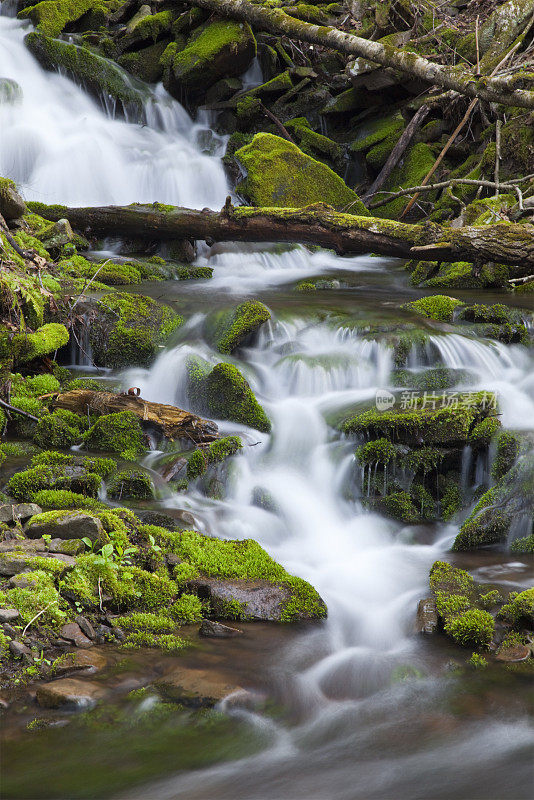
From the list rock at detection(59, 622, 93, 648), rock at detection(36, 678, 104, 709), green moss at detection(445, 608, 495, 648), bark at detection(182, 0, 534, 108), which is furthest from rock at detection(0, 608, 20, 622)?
bark at detection(182, 0, 534, 108)

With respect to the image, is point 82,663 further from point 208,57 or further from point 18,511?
point 208,57

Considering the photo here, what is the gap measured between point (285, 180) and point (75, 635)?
42.8 feet

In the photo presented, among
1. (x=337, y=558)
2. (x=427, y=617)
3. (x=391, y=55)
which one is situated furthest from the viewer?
(x=391, y=55)

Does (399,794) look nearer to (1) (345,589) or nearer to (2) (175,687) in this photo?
(2) (175,687)

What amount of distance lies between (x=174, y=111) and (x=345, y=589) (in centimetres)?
1735

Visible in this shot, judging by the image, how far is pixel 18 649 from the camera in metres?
3.45

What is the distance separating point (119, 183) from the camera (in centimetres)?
1580

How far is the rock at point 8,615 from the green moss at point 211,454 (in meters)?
2.48

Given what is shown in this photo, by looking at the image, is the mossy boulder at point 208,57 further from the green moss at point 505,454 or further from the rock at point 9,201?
the green moss at point 505,454

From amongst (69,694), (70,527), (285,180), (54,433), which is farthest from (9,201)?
(69,694)

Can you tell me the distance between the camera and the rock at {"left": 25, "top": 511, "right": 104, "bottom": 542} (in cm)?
437

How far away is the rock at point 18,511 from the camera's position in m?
4.66

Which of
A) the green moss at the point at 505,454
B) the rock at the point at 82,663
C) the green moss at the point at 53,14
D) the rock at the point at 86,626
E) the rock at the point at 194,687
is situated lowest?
the rock at the point at 194,687

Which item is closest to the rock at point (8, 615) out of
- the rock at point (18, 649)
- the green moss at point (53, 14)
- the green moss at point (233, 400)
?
the rock at point (18, 649)
